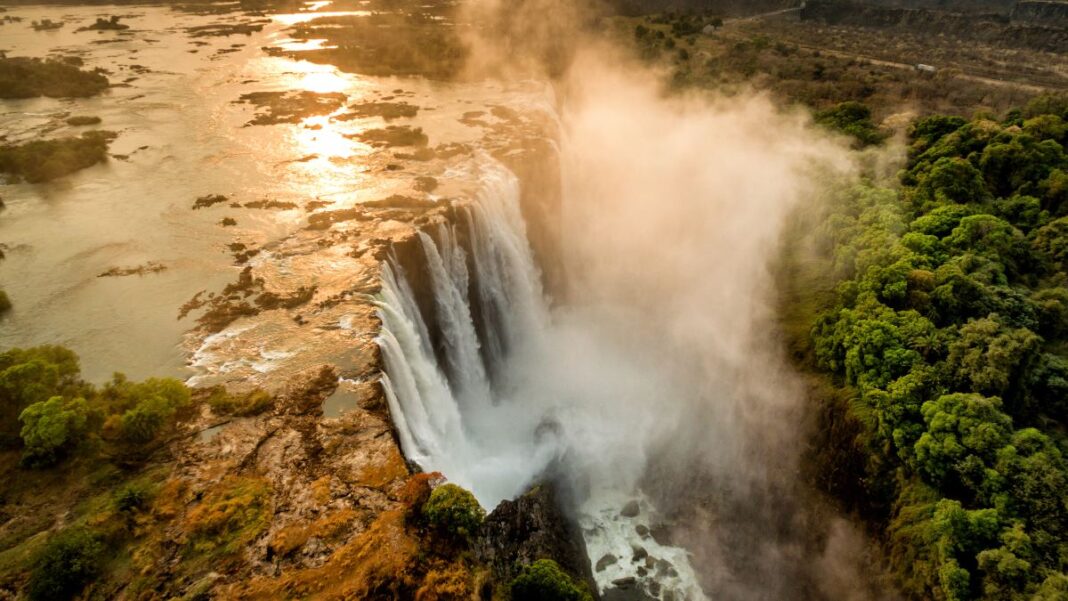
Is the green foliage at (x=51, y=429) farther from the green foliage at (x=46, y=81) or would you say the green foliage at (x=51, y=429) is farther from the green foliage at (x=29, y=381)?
the green foliage at (x=46, y=81)

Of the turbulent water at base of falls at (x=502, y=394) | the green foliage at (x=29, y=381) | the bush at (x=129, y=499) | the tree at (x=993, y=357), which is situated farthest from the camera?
the turbulent water at base of falls at (x=502, y=394)

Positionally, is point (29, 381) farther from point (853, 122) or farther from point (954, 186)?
point (853, 122)

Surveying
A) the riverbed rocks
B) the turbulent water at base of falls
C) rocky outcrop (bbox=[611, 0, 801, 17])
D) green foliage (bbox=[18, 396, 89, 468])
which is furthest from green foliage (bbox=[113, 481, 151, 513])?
rocky outcrop (bbox=[611, 0, 801, 17])

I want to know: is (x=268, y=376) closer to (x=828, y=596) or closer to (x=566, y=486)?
(x=566, y=486)

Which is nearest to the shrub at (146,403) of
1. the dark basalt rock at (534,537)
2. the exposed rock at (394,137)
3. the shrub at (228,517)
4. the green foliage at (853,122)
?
the shrub at (228,517)

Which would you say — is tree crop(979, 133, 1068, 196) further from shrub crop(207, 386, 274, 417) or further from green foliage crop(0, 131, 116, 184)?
green foliage crop(0, 131, 116, 184)
